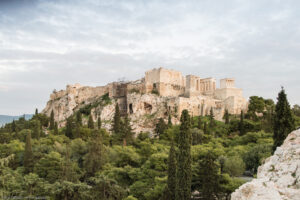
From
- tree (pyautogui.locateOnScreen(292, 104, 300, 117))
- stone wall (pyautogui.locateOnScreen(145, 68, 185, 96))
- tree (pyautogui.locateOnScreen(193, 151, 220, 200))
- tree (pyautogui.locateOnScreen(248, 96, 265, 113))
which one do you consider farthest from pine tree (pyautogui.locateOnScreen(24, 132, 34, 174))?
tree (pyautogui.locateOnScreen(292, 104, 300, 117))

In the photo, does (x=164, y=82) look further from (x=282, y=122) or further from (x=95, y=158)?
(x=282, y=122)

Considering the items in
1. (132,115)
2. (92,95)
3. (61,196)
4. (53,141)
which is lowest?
(61,196)

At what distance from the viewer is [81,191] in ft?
78.3

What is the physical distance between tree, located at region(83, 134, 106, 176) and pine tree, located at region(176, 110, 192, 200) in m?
13.7

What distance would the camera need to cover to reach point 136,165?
31.8 meters

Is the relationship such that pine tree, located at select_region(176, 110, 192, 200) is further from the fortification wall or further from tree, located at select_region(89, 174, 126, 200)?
the fortification wall

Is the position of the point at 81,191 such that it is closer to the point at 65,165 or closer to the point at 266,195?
the point at 65,165

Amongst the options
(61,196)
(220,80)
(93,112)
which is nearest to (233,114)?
(220,80)

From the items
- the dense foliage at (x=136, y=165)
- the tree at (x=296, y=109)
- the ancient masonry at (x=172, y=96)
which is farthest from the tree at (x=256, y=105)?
the tree at (x=296, y=109)

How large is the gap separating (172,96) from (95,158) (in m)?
31.7

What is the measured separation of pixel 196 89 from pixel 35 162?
3689 cm

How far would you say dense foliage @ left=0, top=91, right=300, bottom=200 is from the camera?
2059 centimetres

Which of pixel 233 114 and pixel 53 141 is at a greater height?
pixel 233 114

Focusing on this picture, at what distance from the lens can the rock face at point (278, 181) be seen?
9531 millimetres
